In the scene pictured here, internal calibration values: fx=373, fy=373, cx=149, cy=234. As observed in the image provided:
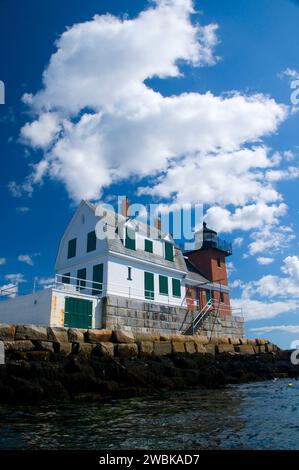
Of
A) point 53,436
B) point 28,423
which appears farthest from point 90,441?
point 28,423

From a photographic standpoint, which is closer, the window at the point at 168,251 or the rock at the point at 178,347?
the rock at the point at 178,347

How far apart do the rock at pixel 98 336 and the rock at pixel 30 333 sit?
7.22ft

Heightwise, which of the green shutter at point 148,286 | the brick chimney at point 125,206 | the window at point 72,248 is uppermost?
the brick chimney at point 125,206

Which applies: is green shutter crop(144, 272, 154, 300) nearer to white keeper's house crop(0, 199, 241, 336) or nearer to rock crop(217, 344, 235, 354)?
white keeper's house crop(0, 199, 241, 336)

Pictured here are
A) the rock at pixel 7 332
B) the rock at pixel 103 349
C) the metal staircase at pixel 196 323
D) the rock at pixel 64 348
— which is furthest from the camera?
the metal staircase at pixel 196 323

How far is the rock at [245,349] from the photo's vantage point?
2450 cm

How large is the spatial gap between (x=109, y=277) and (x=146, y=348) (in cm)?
562

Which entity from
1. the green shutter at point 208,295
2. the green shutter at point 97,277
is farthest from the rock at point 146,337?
the green shutter at point 208,295

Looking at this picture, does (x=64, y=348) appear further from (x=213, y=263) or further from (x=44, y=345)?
(x=213, y=263)

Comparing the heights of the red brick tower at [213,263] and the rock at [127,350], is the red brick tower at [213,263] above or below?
above

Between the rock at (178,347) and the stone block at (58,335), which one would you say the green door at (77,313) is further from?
the rock at (178,347)

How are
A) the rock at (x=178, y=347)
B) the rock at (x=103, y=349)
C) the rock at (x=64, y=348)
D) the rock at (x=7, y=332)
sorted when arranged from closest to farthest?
the rock at (x=7, y=332) < the rock at (x=64, y=348) < the rock at (x=103, y=349) < the rock at (x=178, y=347)

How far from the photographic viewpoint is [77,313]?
1831 centimetres
